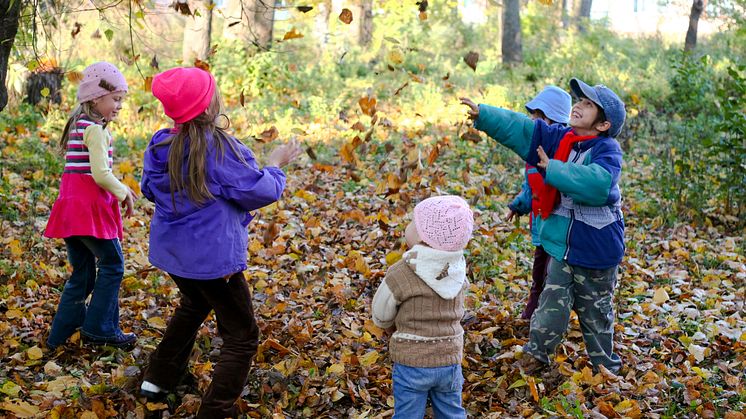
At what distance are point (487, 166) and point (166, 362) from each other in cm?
622

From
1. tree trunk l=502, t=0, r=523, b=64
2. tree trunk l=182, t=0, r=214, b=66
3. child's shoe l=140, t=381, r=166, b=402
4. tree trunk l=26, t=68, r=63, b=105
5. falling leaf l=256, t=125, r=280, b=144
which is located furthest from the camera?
tree trunk l=502, t=0, r=523, b=64

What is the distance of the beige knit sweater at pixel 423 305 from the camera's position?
2.97m

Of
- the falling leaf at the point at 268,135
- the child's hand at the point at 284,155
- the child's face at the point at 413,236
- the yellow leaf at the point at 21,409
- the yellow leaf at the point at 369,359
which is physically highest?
the child's hand at the point at 284,155

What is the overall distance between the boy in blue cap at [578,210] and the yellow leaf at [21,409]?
273cm

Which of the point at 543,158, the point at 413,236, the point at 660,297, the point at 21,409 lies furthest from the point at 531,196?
the point at 21,409

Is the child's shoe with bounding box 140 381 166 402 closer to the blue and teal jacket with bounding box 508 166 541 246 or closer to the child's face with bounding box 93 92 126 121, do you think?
the child's face with bounding box 93 92 126 121

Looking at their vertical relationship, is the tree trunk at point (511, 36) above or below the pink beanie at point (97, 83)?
below

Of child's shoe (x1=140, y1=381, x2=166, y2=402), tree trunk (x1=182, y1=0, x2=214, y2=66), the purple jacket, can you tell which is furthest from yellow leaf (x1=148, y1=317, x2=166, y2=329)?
tree trunk (x1=182, y1=0, x2=214, y2=66)

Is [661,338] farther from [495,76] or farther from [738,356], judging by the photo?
[495,76]

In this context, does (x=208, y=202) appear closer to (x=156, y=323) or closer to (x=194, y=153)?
(x=194, y=153)

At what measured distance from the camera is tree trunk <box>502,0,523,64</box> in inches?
706

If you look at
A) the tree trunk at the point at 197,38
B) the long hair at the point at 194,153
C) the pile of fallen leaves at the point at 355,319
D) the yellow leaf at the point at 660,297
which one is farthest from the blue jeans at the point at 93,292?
the tree trunk at the point at 197,38

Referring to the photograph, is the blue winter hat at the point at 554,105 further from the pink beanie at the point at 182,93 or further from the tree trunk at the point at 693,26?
the tree trunk at the point at 693,26

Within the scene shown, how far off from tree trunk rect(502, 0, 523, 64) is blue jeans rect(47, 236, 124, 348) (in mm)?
15016
